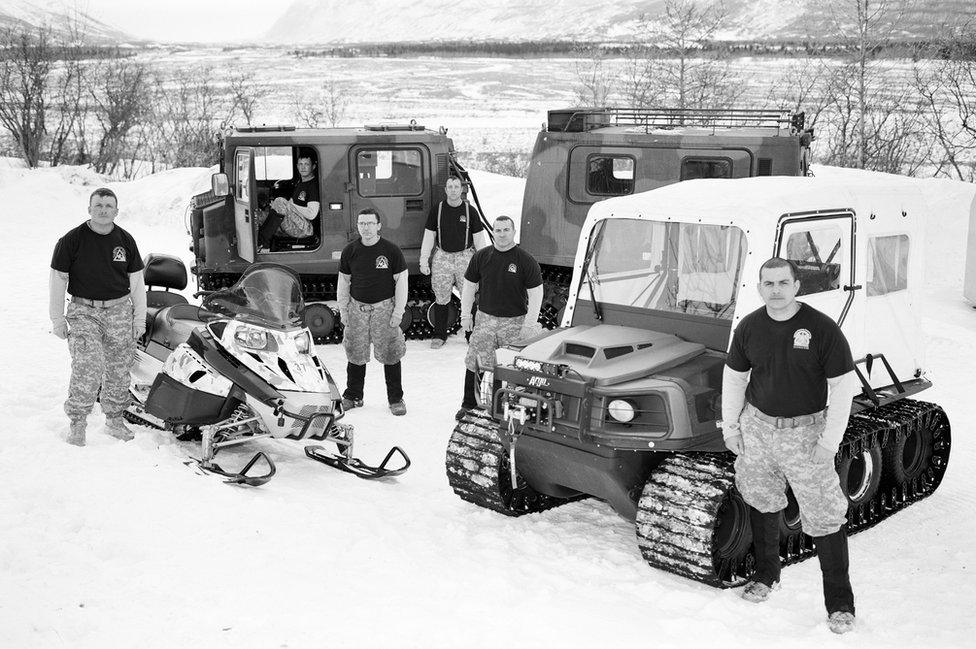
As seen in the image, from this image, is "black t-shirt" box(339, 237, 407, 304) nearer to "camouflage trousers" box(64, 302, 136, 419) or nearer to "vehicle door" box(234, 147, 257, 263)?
"camouflage trousers" box(64, 302, 136, 419)

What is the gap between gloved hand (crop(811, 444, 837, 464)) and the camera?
16.5 ft

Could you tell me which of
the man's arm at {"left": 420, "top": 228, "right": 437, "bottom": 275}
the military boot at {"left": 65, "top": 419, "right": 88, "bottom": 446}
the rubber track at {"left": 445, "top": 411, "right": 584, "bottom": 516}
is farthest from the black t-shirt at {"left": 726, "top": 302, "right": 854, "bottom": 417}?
the man's arm at {"left": 420, "top": 228, "right": 437, "bottom": 275}

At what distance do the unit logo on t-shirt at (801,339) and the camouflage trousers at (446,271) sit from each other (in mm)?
6647

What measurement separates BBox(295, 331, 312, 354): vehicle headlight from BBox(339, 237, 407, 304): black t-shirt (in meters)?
1.72

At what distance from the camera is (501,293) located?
8.17m

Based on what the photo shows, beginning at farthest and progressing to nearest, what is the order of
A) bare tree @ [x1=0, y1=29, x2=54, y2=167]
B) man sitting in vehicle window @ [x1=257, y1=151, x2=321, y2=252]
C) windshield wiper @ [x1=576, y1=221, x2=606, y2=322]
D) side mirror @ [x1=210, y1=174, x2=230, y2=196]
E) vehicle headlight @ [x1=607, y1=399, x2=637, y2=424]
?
1. bare tree @ [x1=0, y1=29, x2=54, y2=167]
2. man sitting in vehicle window @ [x1=257, y1=151, x2=321, y2=252]
3. side mirror @ [x1=210, y1=174, x2=230, y2=196]
4. windshield wiper @ [x1=576, y1=221, x2=606, y2=322]
5. vehicle headlight @ [x1=607, y1=399, x2=637, y2=424]

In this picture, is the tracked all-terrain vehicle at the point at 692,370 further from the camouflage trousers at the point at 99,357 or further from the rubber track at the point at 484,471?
the camouflage trousers at the point at 99,357

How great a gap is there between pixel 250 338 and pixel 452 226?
4.75 metres

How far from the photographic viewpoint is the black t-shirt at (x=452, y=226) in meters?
11.3

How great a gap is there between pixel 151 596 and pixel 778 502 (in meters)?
3.18

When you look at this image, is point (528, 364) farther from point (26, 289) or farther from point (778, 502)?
point (26, 289)

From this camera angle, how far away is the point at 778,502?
533 cm

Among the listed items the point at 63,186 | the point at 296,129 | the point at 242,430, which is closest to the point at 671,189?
the point at 242,430

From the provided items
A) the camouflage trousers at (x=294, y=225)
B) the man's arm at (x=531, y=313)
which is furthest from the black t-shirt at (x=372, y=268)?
the camouflage trousers at (x=294, y=225)
